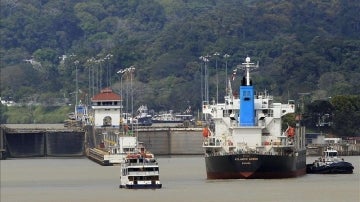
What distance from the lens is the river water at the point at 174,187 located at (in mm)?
95500

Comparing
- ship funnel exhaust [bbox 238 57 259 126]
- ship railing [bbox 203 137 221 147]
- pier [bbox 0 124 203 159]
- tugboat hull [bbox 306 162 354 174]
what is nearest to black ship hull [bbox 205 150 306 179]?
ship railing [bbox 203 137 221 147]

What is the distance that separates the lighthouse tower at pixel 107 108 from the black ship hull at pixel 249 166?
61.2m

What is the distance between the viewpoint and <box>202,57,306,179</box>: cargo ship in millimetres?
108875

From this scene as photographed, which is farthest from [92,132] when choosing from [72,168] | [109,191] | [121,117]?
[109,191]

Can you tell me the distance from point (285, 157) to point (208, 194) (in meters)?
13.9

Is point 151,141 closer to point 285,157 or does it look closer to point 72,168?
point 72,168

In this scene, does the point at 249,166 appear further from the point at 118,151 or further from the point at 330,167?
the point at 118,151

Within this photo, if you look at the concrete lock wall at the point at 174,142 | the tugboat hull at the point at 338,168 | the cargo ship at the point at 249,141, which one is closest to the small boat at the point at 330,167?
the tugboat hull at the point at 338,168

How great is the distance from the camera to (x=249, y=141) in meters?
112

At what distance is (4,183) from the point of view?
114 meters

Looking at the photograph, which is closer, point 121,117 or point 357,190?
point 357,190

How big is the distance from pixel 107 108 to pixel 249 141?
62.5 meters

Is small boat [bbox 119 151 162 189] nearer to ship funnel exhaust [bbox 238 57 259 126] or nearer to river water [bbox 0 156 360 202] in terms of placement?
river water [bbox 0 156 360 202]

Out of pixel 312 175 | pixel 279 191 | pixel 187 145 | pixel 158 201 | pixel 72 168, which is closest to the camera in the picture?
pixel 158 201
